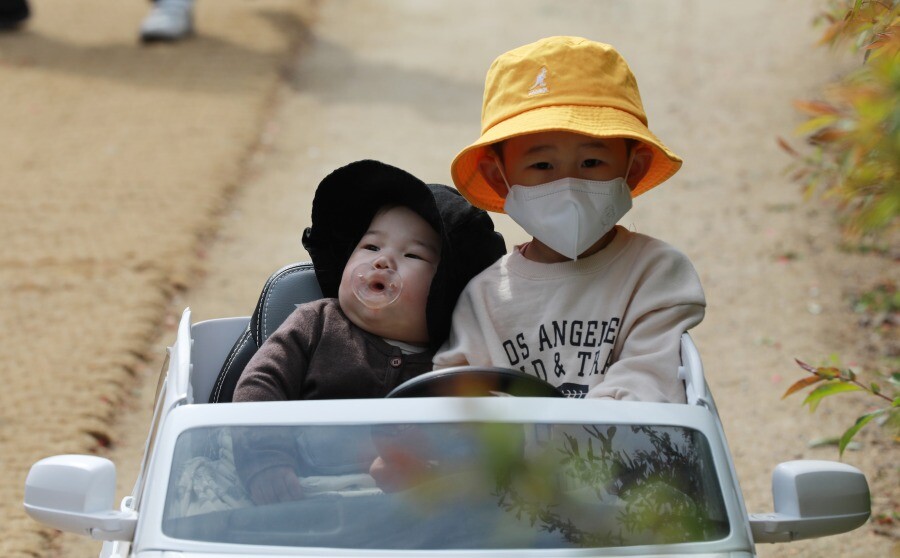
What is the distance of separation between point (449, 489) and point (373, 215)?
1353 millimetres

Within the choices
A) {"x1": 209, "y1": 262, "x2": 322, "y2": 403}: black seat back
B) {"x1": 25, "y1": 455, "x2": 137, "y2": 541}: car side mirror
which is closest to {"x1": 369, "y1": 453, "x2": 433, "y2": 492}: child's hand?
{"x1": 25, "y1": 455, "x2": 137, "y2": 541}: car side mirror

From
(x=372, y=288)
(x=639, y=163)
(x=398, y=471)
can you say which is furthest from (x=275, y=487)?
(x=639, y=163)

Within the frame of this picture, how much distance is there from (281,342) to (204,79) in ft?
25.1

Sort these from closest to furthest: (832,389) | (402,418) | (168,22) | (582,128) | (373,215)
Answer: (402,418)
(582,128)
(832,389)
(373,215)
(168,22)

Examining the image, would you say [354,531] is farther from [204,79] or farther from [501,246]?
[204,79]

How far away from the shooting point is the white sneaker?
10914 millimetres

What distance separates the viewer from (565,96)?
305cm

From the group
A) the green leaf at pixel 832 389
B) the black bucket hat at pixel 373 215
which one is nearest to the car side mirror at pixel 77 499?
the black bucket hat at pixel 373 215

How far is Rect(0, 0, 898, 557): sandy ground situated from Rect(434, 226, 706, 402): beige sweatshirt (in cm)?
195

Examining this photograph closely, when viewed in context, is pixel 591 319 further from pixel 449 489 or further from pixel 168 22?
pixel 168 22

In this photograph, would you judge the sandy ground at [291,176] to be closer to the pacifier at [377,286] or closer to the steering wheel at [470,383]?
the pacifier at [377,286]

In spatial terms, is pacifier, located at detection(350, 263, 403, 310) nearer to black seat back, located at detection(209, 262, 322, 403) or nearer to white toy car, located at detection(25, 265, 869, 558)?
black seat back, located at detection(209, 262, 322, 403)

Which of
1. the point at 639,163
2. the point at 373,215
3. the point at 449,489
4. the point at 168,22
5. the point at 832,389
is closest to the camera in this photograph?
the point at 449,489

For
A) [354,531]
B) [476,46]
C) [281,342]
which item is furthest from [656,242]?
[476,46]
